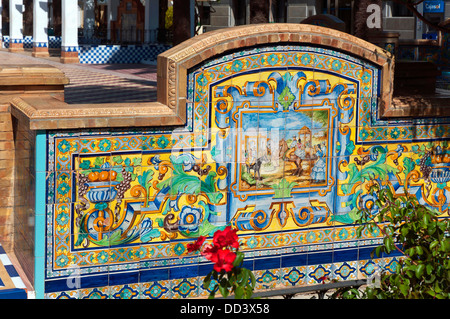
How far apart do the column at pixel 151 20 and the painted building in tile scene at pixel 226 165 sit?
73.7 ft

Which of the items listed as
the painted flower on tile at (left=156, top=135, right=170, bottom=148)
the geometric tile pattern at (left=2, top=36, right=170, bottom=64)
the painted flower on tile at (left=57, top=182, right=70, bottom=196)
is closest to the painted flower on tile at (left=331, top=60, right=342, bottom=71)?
the painted flower on tile at (left=156, top=135, right=170, bottom=148)

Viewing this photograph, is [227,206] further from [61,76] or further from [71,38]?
[71,38]

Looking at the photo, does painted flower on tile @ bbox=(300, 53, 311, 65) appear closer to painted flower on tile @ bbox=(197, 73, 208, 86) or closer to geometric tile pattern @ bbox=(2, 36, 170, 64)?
painted flower on tile @ bbox=(197, 73, 208, 86)

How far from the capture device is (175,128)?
A: 21.4ft

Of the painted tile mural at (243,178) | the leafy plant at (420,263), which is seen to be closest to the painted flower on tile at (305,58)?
the painted tile mural at (243,178)

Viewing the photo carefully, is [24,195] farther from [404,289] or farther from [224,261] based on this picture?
[404,289]

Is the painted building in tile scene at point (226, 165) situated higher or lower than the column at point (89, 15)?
lower

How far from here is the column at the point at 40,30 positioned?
93.4ft

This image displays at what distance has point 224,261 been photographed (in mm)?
4055

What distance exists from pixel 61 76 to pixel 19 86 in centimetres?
40

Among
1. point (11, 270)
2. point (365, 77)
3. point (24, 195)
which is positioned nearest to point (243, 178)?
point (365, 77)

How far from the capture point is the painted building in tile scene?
6.25 metres

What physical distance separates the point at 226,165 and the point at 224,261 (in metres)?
2.71

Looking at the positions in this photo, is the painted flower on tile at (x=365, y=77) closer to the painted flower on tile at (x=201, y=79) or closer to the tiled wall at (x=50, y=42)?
the painted flower on tile at (x=201, y=79)
